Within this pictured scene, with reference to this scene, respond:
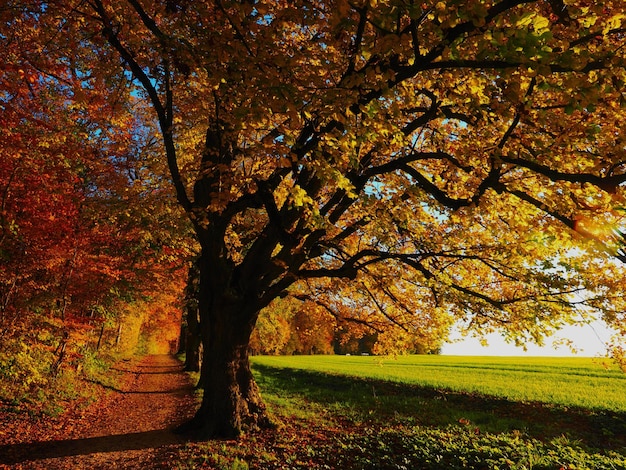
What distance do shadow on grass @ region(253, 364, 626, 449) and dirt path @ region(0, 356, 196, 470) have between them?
6.63m

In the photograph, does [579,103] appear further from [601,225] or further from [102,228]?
[102,228]

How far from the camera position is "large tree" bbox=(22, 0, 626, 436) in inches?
191

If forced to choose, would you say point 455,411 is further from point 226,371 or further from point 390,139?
point 390,139

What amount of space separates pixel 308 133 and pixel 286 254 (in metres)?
3.10

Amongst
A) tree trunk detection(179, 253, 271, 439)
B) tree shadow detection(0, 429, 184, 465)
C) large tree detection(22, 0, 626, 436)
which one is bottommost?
tree shadow detection(0, 429, 184, 465)

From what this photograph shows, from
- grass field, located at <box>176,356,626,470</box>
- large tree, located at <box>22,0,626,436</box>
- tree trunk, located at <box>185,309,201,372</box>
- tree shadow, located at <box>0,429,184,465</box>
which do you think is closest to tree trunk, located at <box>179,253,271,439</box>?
large tree, located at <box>22,0,626,436</box>

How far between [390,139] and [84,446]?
1018 centimetres

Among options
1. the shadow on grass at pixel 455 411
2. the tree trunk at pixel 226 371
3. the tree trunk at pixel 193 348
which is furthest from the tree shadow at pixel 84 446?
the tree trunk at pixel 193 348

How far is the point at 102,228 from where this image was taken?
16.3m

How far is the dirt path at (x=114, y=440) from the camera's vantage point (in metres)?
8.09

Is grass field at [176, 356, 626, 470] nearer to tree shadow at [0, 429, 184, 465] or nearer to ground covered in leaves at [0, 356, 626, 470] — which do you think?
ground covered in leaves at [0, 356, 626, 470]

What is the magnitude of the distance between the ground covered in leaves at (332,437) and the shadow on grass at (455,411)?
2.0 inches

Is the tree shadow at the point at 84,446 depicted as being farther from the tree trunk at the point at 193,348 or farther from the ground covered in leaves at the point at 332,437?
the tree trunk at the point at 193,348

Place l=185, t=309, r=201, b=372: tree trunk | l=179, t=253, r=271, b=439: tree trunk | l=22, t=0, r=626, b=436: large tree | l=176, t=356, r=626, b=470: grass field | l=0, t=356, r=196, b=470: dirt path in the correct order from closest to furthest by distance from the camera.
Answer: l=22, t=0, r=626, b=436: large tree → l=0, t=356, r=196, b=470: dirt path → l=176, t=356, r=626, b=470: grass field → l=179, t=253, r=271, b=439: tree trunk → l=185, t=309, r=201, b=372: tree trunk
